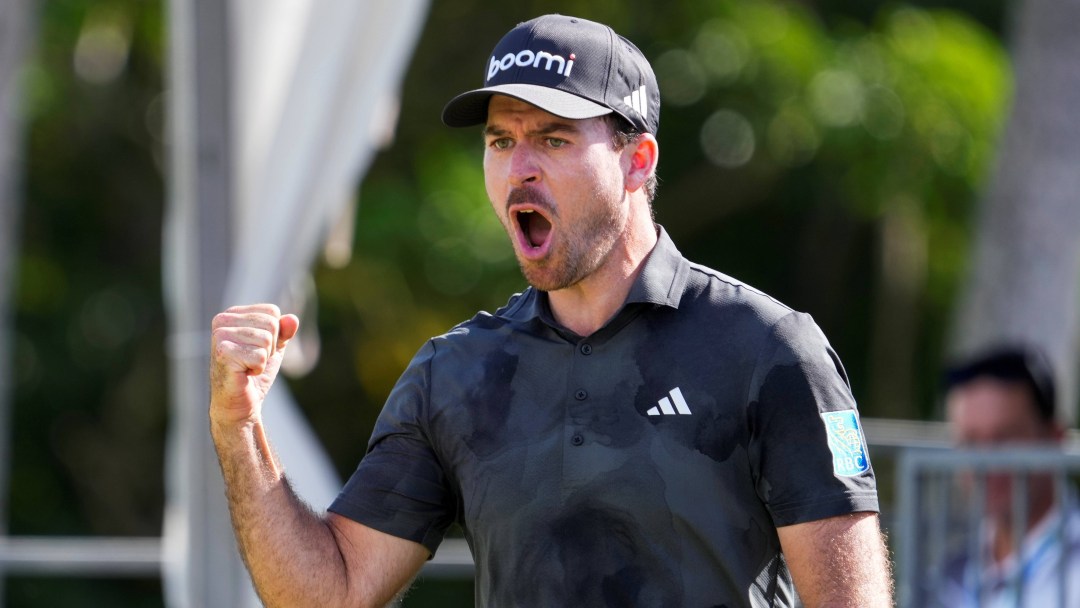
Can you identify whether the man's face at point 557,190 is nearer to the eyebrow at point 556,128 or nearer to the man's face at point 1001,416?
the eyebrow at point 556,128

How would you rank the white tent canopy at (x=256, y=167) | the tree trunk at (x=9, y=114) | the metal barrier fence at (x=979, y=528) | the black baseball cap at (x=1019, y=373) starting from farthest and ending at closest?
1. the tree trunk at (x=9, y=114)
2. the black baseball cap at (x=1019, y=373)
3. the white tent canopy at (x=256, y=167)
4. the metal barrier fence at (x=979, y=528)

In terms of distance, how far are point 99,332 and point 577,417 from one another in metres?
10.8

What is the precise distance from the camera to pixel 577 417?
2391mm

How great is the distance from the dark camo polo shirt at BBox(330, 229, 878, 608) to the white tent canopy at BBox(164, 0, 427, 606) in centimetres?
194

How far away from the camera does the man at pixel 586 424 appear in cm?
230

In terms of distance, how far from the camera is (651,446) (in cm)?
233

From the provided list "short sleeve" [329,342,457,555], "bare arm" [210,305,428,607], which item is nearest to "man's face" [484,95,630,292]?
"short sleeve" [329,342,457,555]

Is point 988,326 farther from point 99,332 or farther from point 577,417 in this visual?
point 99,332

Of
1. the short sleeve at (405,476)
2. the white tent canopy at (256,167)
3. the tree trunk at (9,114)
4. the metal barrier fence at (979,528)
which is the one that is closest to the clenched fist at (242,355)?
the short sleeve at (405,476)

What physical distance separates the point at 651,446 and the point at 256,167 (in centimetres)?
251

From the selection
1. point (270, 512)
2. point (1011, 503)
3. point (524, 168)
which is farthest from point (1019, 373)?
point (270, 512)

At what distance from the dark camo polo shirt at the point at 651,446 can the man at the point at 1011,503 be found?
1.98 m

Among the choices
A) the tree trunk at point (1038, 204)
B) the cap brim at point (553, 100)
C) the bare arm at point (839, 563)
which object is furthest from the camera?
the tree trunk at point (1038, 204)

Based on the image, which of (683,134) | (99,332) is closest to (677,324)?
(683,134)
